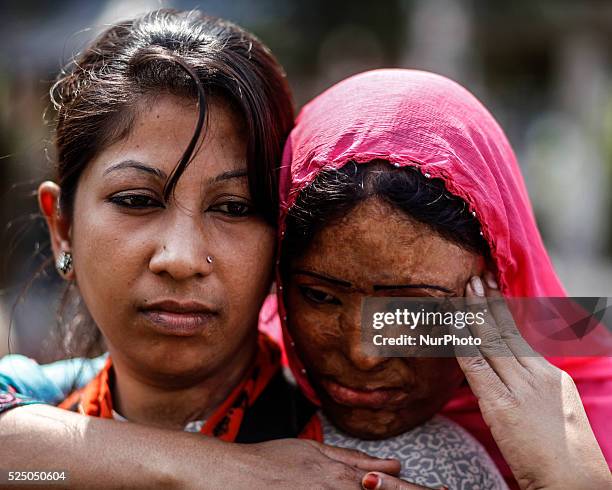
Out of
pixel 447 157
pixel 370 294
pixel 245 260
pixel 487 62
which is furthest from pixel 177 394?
pixel 487 62

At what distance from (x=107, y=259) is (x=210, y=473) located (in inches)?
23.1

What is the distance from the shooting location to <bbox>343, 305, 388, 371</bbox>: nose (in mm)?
1852

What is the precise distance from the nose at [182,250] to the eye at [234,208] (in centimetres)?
7

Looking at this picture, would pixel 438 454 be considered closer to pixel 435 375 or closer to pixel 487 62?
pixel 435 375

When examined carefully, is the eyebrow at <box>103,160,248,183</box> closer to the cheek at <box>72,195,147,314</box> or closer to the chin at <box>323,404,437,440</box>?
the cheek at <box>72,195,147,314</box>

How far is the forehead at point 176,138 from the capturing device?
1910mm

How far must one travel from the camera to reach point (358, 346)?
186 centimetres

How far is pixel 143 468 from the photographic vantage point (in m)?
1.79

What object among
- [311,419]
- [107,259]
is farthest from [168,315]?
[311,419]

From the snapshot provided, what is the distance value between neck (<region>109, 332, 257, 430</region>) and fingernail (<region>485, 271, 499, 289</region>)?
711 mm

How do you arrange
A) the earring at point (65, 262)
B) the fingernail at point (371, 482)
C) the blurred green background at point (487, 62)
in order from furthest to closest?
the blurred green background at point (487, 62) < the earring at point (65, 262) < the fingernail at point (371, 482)

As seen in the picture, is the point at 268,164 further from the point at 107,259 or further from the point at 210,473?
the point at 210,473

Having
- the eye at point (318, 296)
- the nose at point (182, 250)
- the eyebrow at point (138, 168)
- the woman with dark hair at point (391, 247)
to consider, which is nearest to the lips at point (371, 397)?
the woman with dark hair at point (391, 247)

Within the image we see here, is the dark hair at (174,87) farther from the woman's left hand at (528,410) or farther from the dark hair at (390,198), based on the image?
the woman's left hand at (528,410)
